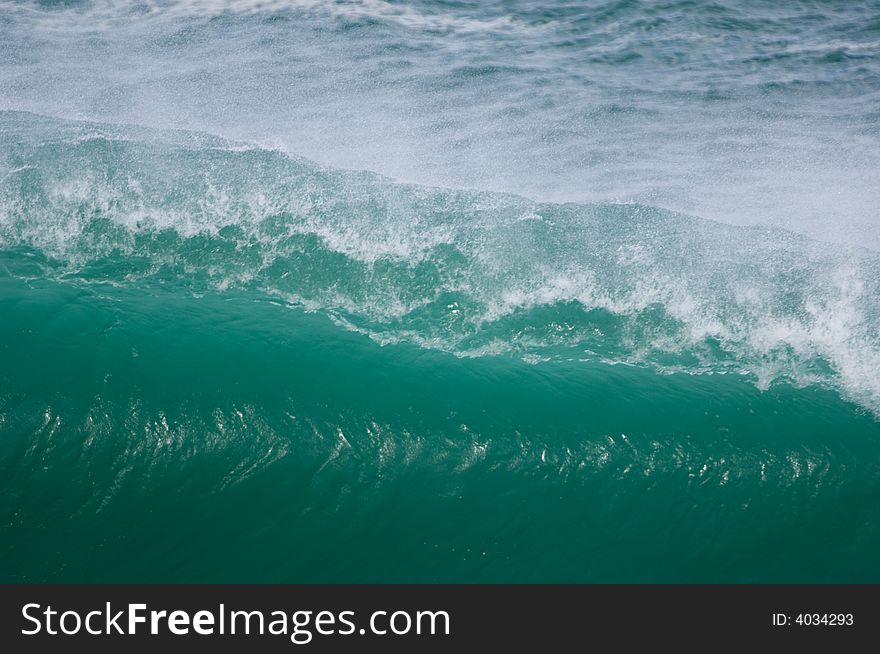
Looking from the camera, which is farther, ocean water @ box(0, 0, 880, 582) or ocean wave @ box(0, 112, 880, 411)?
ocean wave @ box(0, 112, 880, 411)

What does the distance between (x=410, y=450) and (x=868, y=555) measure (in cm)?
435

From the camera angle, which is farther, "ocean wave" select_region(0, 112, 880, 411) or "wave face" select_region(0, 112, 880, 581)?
"ocean wave" select_region(0, 112, 880, 411)

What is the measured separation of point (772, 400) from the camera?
7578 mm

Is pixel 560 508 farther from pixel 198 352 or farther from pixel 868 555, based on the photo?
pixel 198 352

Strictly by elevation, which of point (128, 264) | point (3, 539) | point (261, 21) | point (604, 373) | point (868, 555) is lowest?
point (868, 555)

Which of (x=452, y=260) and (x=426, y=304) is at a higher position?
(x=452, y=260)

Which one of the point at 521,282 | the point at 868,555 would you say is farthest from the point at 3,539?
the point at 868,555

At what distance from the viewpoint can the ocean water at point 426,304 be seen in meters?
6.29

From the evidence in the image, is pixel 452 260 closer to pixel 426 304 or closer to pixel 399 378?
pixel 426 304

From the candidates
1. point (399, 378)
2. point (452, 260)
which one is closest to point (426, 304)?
point (452, 260)

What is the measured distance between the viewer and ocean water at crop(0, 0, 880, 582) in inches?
247

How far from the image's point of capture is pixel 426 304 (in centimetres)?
840

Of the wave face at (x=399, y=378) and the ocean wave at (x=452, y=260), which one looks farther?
the ocean wave at (x=452, y=260)

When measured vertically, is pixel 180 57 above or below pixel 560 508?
above
